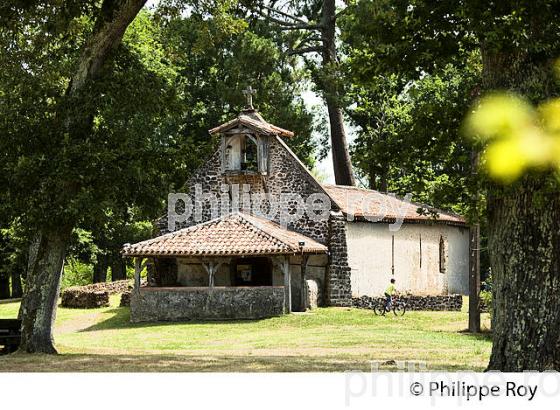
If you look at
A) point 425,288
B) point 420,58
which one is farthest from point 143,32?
point 420,58

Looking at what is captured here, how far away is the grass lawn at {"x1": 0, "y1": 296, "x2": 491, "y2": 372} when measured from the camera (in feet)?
53.8

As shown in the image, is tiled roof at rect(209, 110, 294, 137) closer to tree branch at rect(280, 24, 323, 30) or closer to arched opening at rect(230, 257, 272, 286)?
arched opening at rect(230, 257, 272, 286)

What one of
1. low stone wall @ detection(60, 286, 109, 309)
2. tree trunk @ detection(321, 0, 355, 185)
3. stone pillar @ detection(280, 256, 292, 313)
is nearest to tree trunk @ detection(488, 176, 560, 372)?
stone pillar @ detection(280, 256, 292, 313)

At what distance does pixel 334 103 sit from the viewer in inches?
1700

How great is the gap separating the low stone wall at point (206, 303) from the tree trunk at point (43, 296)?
1168 centimetres

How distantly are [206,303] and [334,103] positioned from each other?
1530 centimetres

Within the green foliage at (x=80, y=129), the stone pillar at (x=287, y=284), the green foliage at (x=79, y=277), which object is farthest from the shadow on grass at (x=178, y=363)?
the green foliage at (x=79, y=277)

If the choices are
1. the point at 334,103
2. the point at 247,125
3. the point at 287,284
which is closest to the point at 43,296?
the point at 287,284

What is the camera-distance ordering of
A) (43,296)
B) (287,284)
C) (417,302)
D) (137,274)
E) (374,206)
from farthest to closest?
(374,206) < (417,302) < (137,274) < (287,284) < (43,296)

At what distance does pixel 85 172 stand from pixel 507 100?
9.34m

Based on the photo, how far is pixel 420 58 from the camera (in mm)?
14852

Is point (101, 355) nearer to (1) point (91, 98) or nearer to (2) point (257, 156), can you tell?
(1) point (91, 98)

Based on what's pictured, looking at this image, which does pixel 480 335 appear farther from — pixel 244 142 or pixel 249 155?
pixel 249 155
